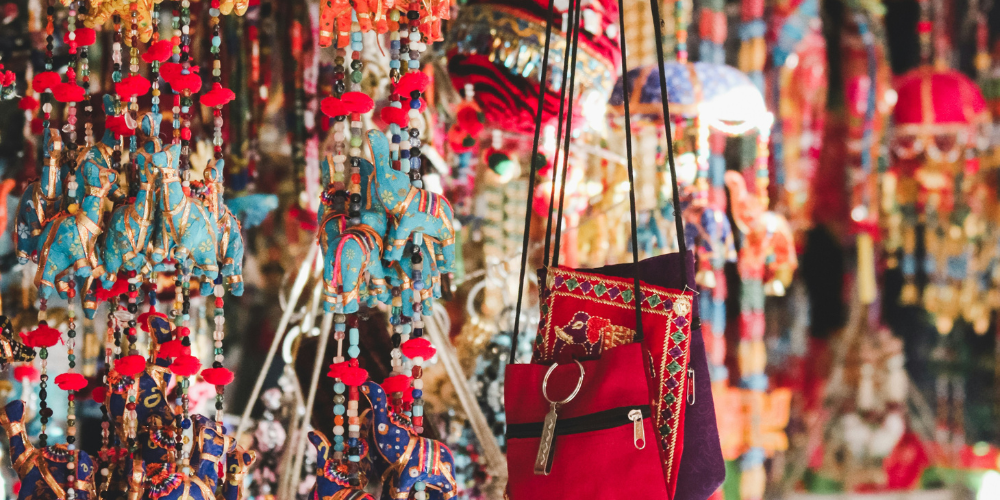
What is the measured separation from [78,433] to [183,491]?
26.3 inches

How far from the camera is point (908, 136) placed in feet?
7.55

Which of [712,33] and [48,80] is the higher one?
[712,33]

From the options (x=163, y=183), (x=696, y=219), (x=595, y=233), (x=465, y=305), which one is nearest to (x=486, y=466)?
(x=465, y=305)

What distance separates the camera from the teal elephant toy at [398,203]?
46.3 inches

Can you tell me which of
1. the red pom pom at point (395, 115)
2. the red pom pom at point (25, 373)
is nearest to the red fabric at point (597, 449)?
the red pom pom at point (395, 115)

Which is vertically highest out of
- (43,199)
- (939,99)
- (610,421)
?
(939,99)

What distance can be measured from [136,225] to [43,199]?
0.59 ft

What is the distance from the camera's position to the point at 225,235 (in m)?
1.32

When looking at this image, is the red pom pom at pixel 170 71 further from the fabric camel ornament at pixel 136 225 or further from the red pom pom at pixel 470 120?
the red pom pom at pixel 470 120

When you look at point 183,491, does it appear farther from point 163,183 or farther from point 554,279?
point 554,279

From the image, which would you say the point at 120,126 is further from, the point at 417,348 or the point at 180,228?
the point at 417,348

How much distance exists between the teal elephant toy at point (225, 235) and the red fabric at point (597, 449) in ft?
1.69

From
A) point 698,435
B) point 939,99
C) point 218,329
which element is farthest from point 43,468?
point 939,99

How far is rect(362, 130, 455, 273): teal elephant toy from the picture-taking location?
3.86 ft
